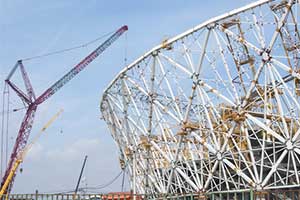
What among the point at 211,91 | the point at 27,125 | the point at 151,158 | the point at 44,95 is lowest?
the point at 151,158

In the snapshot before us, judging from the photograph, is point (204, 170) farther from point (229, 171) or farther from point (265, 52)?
point (265, 52)

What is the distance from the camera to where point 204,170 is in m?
62.2

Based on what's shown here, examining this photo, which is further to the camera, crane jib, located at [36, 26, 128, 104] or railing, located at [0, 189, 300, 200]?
crane jib, located at [36, 26, 128, 104]

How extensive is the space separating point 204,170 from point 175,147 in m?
4.45

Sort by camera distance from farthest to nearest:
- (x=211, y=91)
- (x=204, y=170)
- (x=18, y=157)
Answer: (x=18, y=157) < (x=204, y=170) < (x=211, y=91)

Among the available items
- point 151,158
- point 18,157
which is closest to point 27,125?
point 18,157

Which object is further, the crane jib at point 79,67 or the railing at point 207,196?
the crane jib at point 79,67

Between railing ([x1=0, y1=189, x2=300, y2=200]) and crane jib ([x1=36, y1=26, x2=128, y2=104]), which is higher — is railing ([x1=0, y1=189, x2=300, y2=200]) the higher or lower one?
the lower one

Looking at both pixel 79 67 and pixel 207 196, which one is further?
pixel 79 67

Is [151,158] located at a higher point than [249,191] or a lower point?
higher

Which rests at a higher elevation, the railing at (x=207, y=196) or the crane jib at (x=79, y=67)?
the crane jib at (x=79, y=67)

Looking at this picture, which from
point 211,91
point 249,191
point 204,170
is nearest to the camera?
point 249,191

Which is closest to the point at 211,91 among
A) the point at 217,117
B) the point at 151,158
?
the point at 217,117

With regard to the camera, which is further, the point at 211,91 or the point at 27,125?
the point at 27,125
